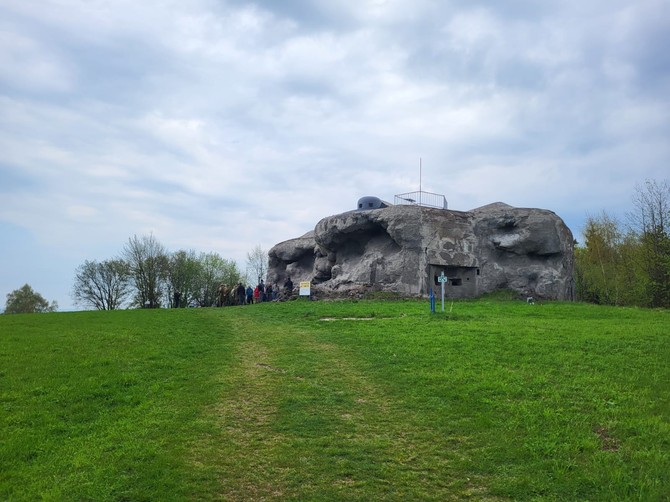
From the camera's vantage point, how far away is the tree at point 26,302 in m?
57.1

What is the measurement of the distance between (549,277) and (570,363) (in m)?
19.6

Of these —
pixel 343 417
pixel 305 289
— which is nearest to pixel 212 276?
pixel 305 289

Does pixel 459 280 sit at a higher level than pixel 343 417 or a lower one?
higher

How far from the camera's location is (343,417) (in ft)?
28.1

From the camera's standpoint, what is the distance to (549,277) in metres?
29.5

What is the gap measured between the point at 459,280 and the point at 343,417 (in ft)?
73.8

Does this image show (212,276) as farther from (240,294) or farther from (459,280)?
(459,280)

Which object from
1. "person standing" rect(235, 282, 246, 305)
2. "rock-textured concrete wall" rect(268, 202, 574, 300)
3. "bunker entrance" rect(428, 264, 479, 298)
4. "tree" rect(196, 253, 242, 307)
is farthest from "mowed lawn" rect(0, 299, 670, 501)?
"tree" rect(196, 253, 242, 307)

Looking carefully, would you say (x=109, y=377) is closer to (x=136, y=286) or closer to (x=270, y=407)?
(x=270, y=407)

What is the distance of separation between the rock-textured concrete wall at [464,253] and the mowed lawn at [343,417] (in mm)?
13613

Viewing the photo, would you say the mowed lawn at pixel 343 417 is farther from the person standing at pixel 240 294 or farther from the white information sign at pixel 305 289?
the person standing at pixel 240 294

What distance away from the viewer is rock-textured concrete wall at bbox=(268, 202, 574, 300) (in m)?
28.9

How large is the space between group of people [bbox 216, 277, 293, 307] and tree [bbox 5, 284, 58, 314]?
29185 mm

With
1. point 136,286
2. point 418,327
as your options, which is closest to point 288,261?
point 136,286
